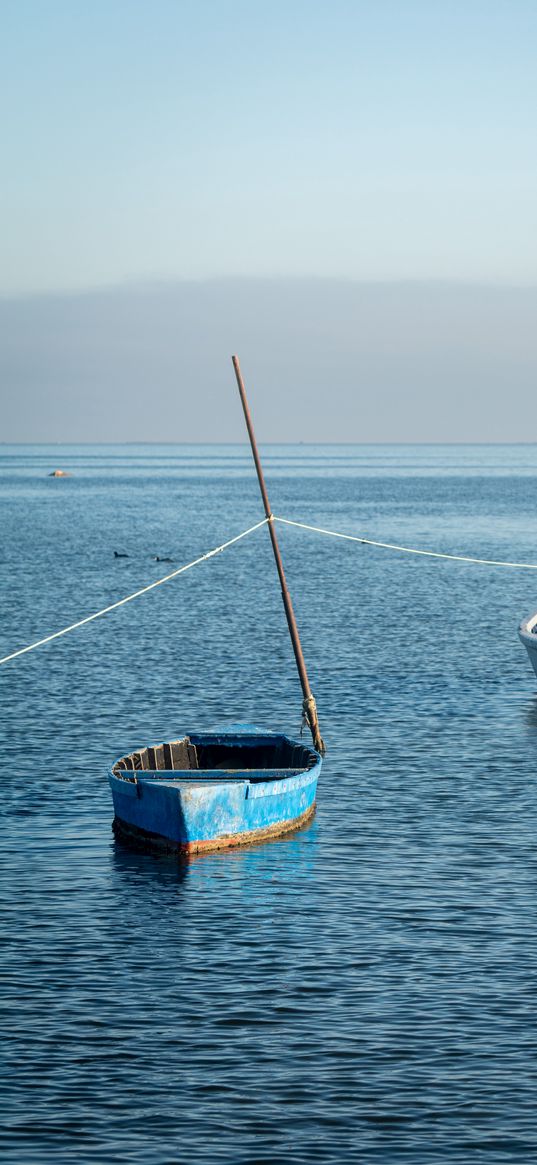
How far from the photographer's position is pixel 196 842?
28.2 meters

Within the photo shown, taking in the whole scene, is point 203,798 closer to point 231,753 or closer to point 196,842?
point 196,842

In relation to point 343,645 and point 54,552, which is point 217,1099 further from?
point 54,552

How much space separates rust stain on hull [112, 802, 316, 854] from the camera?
28219 millimetres

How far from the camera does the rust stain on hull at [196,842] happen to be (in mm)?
28219

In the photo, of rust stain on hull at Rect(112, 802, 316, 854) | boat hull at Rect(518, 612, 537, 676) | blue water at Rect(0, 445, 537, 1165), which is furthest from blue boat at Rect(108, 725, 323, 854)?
boat hull at Rect(518, 612, 537, 676)

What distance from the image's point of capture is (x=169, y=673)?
172ft

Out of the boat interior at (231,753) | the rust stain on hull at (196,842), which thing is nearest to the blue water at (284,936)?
the rust stain on hull at (196,842)

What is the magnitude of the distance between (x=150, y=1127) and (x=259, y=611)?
2339 inches

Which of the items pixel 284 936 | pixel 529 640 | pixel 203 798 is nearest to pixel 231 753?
pixel 203 798

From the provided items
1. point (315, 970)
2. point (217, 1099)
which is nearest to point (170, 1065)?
point (217, 1099)

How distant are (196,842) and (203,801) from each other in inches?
37.4

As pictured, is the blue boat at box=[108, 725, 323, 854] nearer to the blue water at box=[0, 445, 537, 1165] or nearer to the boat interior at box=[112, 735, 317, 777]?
the boat interior at box=[112, 735, 317, 777]

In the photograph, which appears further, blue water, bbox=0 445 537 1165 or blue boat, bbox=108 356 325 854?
blue boat, bbox=108 356 325 854

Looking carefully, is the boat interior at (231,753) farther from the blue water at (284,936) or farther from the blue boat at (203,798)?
the blue water at (284,936)
